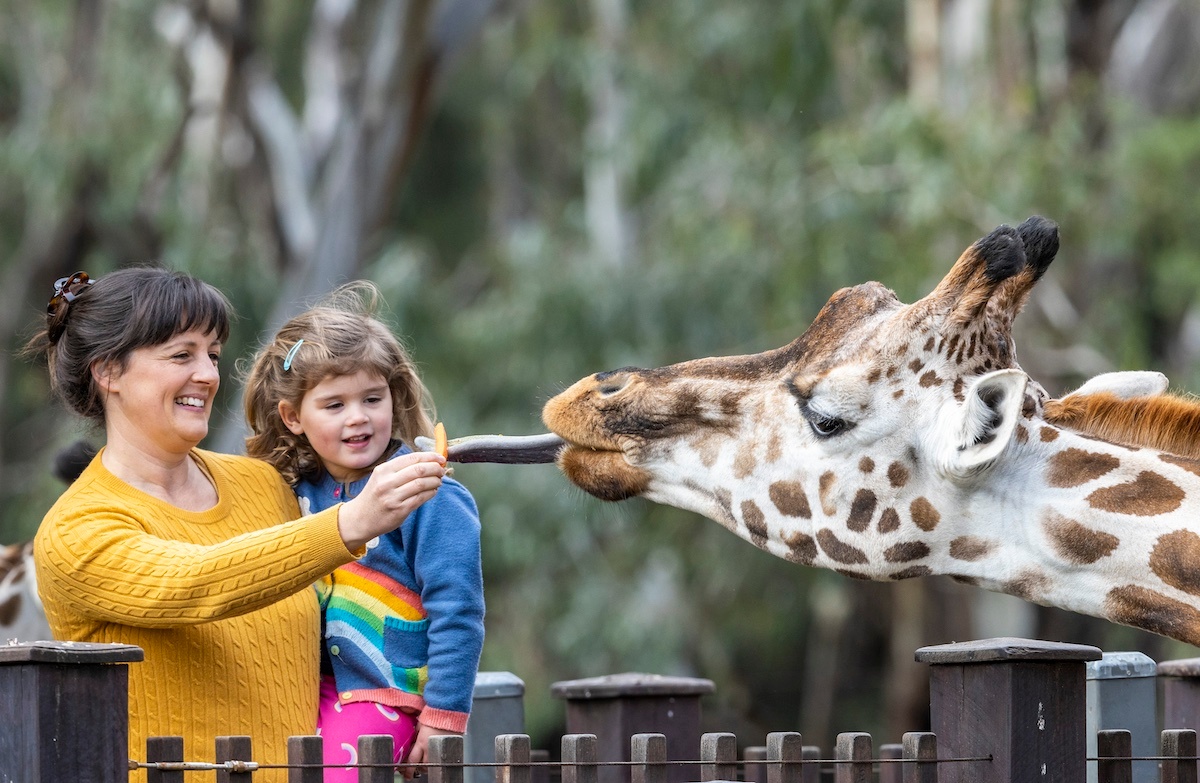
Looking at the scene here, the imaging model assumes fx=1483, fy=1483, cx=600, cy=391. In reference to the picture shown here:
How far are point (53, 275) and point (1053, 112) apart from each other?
9169 millimetres

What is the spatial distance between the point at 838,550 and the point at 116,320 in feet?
5.38

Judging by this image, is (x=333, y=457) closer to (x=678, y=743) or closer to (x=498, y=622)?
(x=678, y=743)

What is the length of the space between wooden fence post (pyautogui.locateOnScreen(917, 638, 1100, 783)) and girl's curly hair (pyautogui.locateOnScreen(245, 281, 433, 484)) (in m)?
1.34

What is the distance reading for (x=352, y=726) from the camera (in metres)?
3.20

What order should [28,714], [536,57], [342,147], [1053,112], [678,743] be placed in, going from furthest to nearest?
[536,57], [1053,112], [342,147], [678,743], [28,714]

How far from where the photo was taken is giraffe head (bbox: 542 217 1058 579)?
3254 millimetres

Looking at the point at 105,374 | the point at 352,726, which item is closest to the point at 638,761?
the point at 352,726

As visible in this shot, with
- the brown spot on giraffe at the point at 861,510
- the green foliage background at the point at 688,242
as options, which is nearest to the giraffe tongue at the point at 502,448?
the brown spot on giraffe at the point at 861,510

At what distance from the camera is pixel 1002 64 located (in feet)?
42.8

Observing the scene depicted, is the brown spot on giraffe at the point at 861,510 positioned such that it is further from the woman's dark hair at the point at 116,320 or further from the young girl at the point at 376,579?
the woman's dark hair at the point at 116,320

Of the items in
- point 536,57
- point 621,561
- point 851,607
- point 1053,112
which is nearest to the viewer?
point 1053,112

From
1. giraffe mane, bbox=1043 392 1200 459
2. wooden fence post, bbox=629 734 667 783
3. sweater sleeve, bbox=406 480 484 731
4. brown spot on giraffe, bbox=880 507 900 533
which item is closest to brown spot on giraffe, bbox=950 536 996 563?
brown spot on giraffe, bbox=880 507 900 533

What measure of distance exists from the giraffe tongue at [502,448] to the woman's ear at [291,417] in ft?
0.90

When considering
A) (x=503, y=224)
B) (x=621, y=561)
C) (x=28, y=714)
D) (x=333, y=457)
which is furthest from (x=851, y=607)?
(x=28, y=714)
